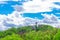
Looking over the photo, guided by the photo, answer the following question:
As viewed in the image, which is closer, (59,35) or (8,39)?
(59,35)

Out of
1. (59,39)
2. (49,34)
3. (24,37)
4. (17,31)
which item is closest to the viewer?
(59,39)

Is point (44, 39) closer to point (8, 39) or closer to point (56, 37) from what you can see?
point (56, 37)

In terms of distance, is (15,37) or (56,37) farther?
(15,37)

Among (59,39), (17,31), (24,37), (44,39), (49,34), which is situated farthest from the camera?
(17,31)

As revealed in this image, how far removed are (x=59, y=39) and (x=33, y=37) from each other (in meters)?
1.88

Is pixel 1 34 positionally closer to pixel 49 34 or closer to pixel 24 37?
pixel 24 37

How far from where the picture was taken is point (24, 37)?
35.2 ft

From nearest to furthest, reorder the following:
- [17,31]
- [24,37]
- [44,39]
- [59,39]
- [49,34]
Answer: [59,39]
[44,39]
[49,34]
[24,37]
[17,31]

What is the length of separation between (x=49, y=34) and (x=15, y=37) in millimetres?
1667

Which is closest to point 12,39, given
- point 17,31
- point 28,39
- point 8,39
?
point 8,39

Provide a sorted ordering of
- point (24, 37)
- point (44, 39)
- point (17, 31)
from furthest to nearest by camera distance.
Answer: point (17, 31)
point (24, 37)
point (44, 39)

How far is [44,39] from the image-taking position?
894 cm

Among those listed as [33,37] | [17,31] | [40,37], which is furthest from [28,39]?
[17,31]

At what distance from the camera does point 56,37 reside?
844 centimetres
